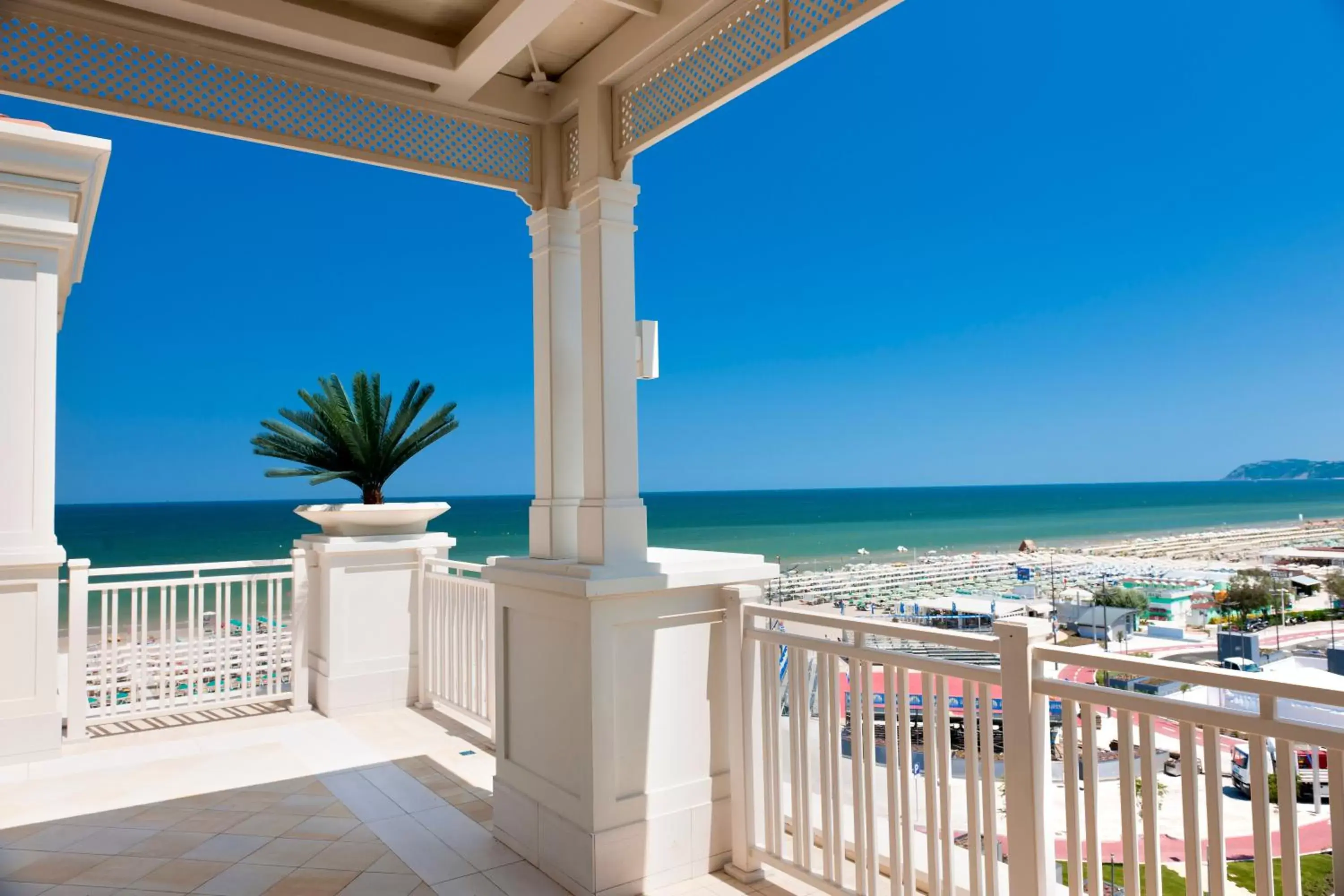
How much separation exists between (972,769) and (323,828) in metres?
2.44

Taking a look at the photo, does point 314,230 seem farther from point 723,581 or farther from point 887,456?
point 723,581

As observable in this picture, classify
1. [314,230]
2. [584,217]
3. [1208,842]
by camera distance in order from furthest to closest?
[314,230] → [584,217] → [1208,842]

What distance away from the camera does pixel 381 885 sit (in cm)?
258

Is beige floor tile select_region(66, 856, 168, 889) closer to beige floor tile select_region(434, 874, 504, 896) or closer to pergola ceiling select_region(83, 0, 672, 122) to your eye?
beige floor tile select_region(434, 874, 504, 896)

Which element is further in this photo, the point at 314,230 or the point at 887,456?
the point at 887,456

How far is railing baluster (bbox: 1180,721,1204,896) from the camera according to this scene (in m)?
1.51

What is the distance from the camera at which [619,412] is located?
9.21ft

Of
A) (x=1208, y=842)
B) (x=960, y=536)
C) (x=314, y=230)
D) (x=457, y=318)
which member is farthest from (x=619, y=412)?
(x=314, y=230)

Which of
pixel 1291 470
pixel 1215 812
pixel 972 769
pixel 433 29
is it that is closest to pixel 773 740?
pixel 972 769

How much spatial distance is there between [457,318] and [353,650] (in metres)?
35.9

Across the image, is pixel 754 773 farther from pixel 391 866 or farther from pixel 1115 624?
pixel 1115 624

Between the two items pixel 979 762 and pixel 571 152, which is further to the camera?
pixel 571 152

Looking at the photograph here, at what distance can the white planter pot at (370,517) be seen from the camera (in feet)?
15.9

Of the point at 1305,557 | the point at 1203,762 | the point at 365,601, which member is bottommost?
the point at 1305,557
